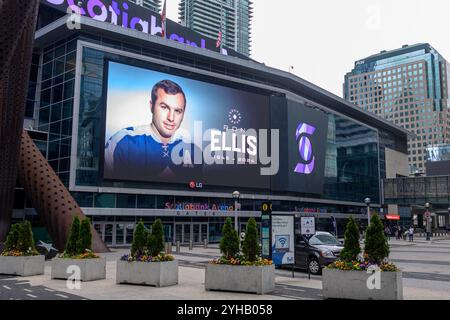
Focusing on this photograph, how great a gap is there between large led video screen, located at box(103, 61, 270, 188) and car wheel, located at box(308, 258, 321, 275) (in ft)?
94.0

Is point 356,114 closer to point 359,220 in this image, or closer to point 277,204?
point 359,220

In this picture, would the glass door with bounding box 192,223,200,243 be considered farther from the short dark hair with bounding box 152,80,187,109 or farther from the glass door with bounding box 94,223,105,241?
the short dark hair with bounding box 152,80,187,109

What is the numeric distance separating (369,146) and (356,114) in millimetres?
8092

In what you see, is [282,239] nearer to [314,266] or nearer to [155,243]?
[314,266]

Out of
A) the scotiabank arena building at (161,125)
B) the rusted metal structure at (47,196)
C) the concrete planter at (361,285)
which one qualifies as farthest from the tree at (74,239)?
the scotiabank arena building at (161,125)

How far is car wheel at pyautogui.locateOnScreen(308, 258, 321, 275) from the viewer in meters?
21.5

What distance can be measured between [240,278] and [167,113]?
125ft

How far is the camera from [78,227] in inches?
727

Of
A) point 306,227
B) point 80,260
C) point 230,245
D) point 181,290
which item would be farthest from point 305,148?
point 181,290

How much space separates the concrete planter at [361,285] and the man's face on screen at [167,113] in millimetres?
38288

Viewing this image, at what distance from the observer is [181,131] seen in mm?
52188

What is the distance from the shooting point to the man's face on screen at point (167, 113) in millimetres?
50344
